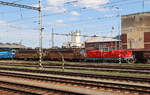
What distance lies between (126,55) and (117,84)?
75.3ft

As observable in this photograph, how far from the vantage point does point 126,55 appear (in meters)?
34.6

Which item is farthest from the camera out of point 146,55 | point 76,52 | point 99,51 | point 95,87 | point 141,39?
point 141,39

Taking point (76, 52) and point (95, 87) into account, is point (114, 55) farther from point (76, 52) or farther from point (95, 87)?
point (95, 87)

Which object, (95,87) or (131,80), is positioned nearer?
(95,87)

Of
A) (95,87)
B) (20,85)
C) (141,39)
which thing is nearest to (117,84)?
(95,87)

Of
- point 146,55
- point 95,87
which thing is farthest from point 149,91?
point 146,55

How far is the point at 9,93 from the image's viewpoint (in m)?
10.9

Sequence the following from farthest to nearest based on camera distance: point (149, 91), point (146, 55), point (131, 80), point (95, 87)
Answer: point (146, 55) → point (131, 80) → point (95, 87) → point (149, 91)

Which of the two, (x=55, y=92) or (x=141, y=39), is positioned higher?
(x=141, y=39)

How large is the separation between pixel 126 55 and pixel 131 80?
20.9 m

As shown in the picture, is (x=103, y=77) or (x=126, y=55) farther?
(x=126, y=55)

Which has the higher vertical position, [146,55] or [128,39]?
[128,39]

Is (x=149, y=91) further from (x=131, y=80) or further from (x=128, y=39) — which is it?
(x=128, y=39)

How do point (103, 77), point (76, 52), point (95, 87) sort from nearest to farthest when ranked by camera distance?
point (95, 87), point (103, 77), point (76, 52)
